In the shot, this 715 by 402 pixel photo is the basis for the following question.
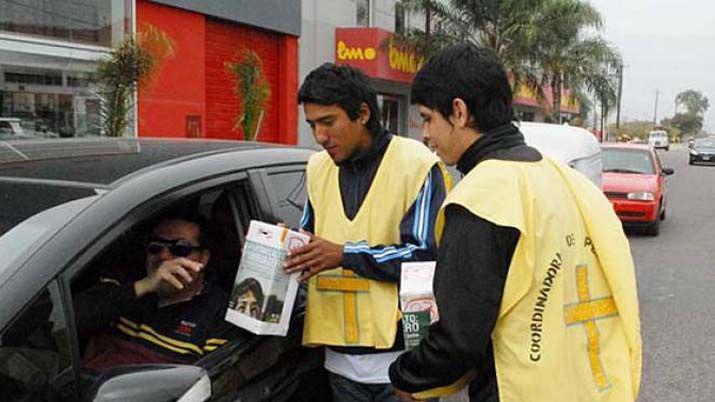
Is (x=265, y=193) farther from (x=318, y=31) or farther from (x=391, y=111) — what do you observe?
(x=391, y=111)

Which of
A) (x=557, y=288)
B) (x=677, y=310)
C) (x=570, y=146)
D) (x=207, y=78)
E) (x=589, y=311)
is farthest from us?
(x=207, y=78)

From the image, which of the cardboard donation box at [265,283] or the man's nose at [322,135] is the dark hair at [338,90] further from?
the cardboard donation box at [265,283]

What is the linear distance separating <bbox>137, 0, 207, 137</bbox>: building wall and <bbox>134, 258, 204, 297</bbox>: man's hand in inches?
334

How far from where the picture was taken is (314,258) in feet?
7.13

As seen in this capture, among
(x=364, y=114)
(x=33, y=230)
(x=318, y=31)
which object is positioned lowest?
(x=33, y=230)

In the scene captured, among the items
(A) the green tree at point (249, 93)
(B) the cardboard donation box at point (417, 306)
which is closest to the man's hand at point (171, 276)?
(B) the cardboard donation box at point (417, 306)

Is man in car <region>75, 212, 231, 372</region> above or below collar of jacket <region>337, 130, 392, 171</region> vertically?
below

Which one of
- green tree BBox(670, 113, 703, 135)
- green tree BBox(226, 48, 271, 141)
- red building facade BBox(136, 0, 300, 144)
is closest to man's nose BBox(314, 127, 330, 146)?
red building facade BBox(136, 0, 300, 144)

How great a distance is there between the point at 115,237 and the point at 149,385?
404 millimetres

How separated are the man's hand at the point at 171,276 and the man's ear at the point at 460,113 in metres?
0.98

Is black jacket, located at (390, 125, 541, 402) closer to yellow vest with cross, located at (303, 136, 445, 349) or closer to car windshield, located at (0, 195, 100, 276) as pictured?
yellow vest with cross, located at (303, 136, 445, 349)

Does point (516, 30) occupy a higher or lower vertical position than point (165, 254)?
higher

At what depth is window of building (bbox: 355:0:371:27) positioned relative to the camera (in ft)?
58.2

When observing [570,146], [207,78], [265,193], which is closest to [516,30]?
[207,78]
